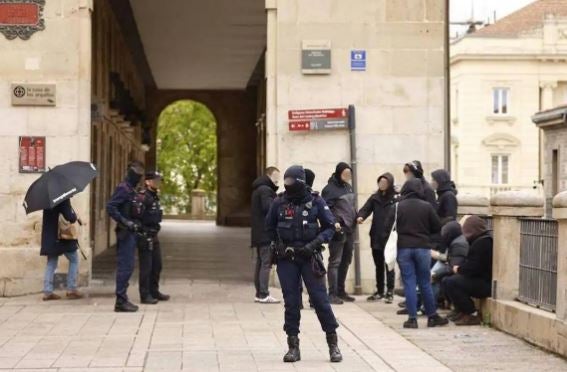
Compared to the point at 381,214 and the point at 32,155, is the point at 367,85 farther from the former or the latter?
the point at 32,155

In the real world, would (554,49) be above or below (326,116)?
above

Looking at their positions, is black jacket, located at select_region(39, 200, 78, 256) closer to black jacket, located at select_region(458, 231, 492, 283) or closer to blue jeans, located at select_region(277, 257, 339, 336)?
black jacket, located at select_region(458, 231, 492, 283)

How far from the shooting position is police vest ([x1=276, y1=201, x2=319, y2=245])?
10.4 m

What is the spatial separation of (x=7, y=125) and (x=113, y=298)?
108 inches

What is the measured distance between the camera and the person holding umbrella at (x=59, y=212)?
14469 millimetres

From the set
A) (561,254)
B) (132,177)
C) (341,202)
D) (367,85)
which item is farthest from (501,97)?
(561,254)

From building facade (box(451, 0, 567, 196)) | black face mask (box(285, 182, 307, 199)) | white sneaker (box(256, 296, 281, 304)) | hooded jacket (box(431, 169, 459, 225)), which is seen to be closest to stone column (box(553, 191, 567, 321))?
black face mask (box(285, 182, 307, 199))

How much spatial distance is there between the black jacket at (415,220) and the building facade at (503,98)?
62.5 m

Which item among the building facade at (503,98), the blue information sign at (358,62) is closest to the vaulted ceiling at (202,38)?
the blue information sign at (358,62)

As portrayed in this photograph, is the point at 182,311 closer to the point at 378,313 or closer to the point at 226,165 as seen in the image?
the point at 378,313

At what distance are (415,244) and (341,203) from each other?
228 centimetres

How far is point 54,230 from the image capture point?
1505cm

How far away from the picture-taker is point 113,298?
15.5 meters

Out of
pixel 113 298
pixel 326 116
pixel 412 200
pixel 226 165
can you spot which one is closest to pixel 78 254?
pixel 113 298
